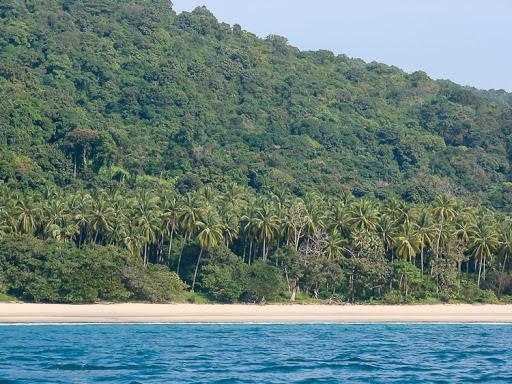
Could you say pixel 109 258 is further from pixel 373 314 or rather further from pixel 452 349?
pixel 452 349

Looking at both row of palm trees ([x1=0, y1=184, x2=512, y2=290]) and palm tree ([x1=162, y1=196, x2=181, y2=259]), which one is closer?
row of palm trees ([x1=0, y1=184, x2=512, y2=290])

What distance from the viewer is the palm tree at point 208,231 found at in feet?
251

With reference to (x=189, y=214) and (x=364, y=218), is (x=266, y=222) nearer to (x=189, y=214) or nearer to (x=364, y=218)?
(x=189, y=214)

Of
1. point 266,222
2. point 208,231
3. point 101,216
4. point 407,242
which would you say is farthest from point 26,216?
point 407,242

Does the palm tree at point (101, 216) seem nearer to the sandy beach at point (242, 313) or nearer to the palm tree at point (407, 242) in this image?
the sandy beach at point (242, 313)

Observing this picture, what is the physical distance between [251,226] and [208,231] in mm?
4594

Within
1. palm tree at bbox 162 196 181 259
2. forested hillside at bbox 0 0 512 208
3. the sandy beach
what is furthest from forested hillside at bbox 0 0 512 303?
the sandy beach

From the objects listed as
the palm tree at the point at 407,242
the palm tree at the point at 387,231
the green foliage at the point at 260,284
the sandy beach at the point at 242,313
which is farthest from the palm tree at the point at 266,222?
the palm tree at the point at 407,242

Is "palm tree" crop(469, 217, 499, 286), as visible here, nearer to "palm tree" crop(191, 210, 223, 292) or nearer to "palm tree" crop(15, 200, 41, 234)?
"palm tree" crop(191, 210, 223, 292)

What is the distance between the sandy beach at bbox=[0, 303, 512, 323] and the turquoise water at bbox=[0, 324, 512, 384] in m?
2.86

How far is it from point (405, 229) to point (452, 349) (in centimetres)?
3008

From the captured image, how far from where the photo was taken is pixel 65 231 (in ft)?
251

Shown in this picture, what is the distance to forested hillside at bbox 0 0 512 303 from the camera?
76.8 metres

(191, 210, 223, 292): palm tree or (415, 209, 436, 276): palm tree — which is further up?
(415, 209, 436, 276): palm tree
